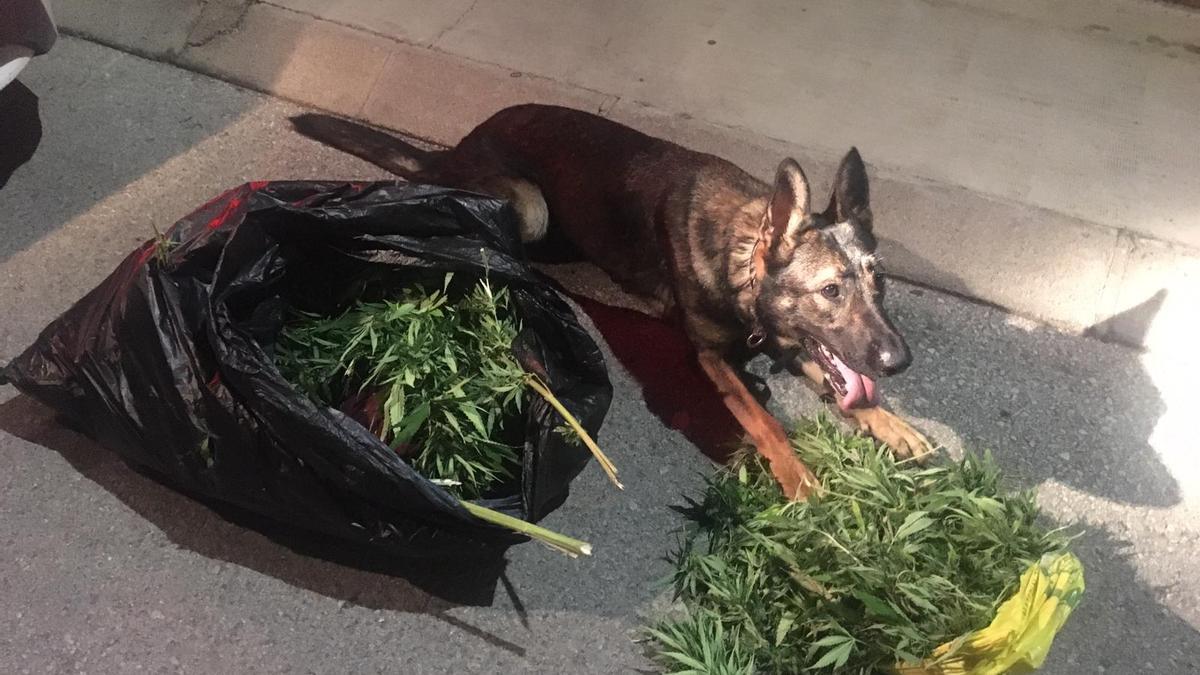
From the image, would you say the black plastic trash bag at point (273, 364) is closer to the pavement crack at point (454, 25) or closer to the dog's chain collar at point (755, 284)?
the dog's chain collar at point (755, 284)

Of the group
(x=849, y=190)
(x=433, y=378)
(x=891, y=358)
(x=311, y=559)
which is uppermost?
(x=849, y=190)

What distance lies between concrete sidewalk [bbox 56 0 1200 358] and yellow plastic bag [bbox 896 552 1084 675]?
1.13m

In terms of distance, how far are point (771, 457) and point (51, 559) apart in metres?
1.85

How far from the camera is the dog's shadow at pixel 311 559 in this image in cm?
206

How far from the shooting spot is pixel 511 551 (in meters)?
2.15

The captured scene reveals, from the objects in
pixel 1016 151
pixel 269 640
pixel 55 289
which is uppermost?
pixel 1016 151

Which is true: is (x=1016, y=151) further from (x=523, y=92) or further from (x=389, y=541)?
(x=389, y=541)

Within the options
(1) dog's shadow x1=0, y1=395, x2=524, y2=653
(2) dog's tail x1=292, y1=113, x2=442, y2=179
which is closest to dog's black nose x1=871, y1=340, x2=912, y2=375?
(1) dog's shadow x1=0, y1=395, x2=524, y2=653

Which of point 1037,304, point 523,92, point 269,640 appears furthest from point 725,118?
point 269,640

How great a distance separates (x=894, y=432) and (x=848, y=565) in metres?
0.56

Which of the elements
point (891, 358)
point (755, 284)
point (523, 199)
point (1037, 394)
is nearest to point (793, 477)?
point (891, 358)

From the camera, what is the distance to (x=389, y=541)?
72.6 inches

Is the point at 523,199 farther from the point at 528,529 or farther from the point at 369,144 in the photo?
the point at 528,529

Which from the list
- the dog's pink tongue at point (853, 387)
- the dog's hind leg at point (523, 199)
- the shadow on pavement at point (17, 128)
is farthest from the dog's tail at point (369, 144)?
the dog's pink tongue at point (853, 387)
